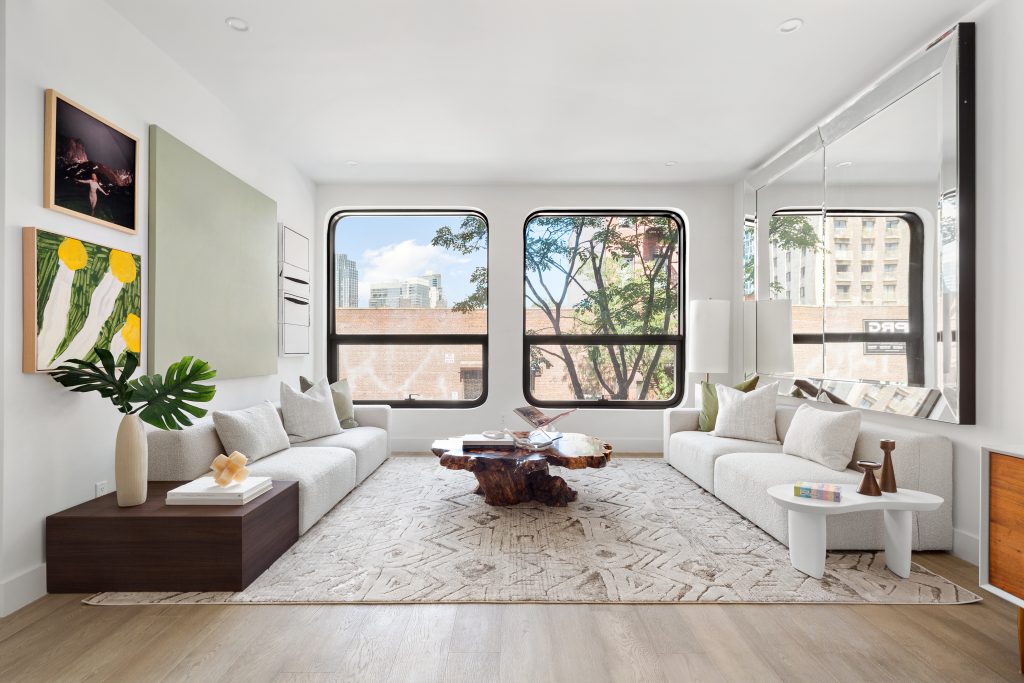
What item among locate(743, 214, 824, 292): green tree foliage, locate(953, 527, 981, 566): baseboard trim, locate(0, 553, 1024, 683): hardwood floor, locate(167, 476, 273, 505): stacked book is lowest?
locate(0, 553, 1024, 683): hardwood floor

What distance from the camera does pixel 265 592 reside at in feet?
8.28

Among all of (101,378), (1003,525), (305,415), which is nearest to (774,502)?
(1003,525)

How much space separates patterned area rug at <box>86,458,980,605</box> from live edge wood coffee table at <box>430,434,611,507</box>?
0.10 metres

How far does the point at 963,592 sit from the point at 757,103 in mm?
3164

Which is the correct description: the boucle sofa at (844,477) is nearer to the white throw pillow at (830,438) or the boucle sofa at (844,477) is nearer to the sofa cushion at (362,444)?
the white throw pillow at (830,438)

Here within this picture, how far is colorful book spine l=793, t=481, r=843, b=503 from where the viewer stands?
2689mm

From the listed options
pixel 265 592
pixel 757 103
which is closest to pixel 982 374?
pixel 757 103

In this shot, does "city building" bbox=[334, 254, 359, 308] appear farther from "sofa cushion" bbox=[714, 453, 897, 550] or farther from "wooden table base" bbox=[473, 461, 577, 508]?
"sofa cushion" bbox=[714, 453, 897, 550]

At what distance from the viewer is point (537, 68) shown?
11.3 ft

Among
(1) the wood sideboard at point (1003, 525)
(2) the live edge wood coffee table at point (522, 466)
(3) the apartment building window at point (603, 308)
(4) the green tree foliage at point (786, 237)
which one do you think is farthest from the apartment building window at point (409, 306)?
(1) the wood sideboard at point (1003, 525)

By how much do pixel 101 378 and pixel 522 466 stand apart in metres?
2.36

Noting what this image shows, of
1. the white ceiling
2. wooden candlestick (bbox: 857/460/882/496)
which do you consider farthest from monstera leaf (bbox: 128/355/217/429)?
wooden candlestick (bbox: 857/460/882/496)

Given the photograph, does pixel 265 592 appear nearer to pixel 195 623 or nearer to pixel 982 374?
pixel 195 623

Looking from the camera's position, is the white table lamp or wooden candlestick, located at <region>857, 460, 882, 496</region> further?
the white table lamp
